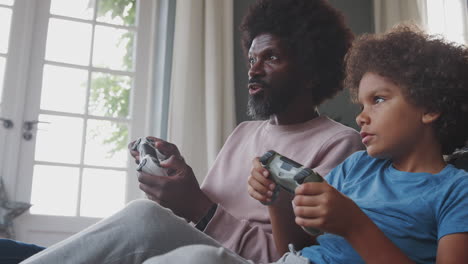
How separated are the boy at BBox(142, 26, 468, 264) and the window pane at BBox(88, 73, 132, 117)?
2.20 meters

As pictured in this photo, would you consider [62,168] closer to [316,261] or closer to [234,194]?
[234,194]

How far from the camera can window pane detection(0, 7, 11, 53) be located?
10.1 feet

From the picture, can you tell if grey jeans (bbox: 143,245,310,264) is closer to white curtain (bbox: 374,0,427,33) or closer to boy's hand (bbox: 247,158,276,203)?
boy's hand (bbox: 247,158,276,203)

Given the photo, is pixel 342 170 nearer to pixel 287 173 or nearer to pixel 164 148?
pixel 287 173

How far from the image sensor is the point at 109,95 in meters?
3.24

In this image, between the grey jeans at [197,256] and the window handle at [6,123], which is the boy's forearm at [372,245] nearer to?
the grey jeans at [197,256]

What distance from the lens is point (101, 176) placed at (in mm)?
3148

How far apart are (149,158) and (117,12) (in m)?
2.20

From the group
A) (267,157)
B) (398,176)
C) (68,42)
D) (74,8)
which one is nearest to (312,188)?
(267,157)

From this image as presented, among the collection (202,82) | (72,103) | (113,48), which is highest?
(113,48)

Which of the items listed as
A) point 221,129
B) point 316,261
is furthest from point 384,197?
point 221,129

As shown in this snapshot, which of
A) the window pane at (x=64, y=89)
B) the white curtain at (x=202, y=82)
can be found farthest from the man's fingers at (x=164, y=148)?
the window pane at (x=64, y=89)

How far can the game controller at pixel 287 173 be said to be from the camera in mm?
892

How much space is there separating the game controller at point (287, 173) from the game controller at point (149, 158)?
39 cm
